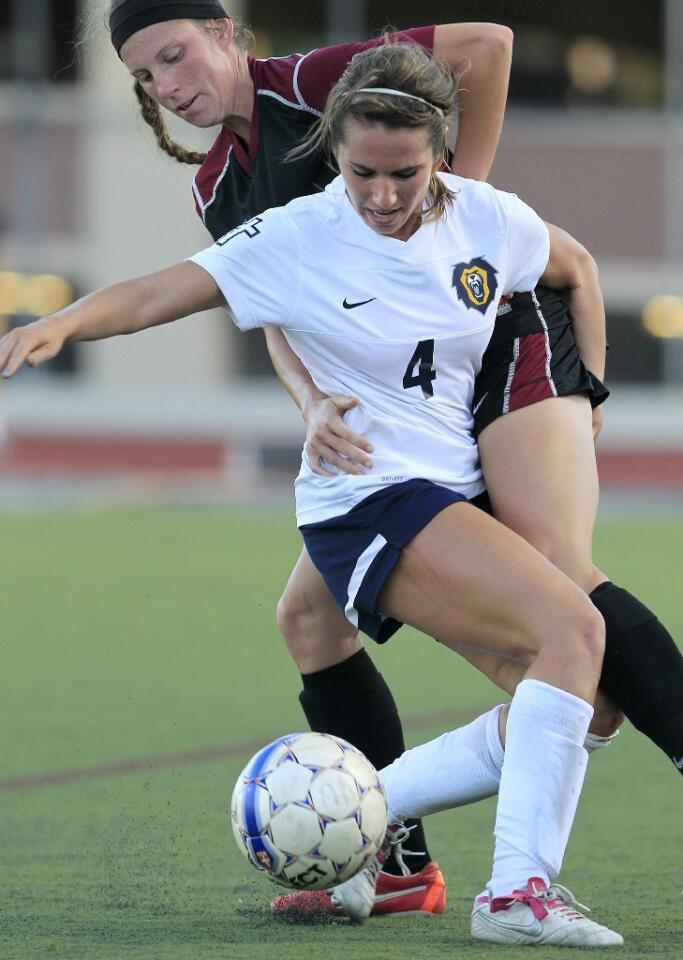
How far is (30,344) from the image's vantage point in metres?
3.29

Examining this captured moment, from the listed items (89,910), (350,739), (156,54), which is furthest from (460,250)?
(89,910)

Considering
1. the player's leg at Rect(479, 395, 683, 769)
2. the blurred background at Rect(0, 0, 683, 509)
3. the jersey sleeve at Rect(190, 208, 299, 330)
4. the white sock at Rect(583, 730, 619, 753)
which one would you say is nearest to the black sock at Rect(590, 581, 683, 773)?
the player's leg at Rect(479, 395, 683, 769)

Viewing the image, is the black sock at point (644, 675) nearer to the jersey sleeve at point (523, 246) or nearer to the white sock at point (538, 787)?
the white sock at point (538, 787)

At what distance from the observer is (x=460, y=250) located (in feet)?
12.2

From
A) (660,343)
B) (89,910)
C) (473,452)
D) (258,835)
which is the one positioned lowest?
(660,343)

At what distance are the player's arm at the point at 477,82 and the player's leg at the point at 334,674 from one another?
97cm

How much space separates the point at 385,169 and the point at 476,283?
0.33 metres

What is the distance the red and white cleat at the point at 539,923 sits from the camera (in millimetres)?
Answer: 3350

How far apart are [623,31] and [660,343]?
3.49m

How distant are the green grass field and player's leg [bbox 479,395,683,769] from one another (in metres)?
0.44

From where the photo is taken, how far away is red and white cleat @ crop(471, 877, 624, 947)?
132 inches

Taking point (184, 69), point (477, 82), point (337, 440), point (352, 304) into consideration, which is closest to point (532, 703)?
point (337, 440)

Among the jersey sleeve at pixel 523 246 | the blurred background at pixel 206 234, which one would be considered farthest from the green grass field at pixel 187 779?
the blurred background at pixel 206 234

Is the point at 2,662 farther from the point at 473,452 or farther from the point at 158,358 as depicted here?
the point at 158,358
